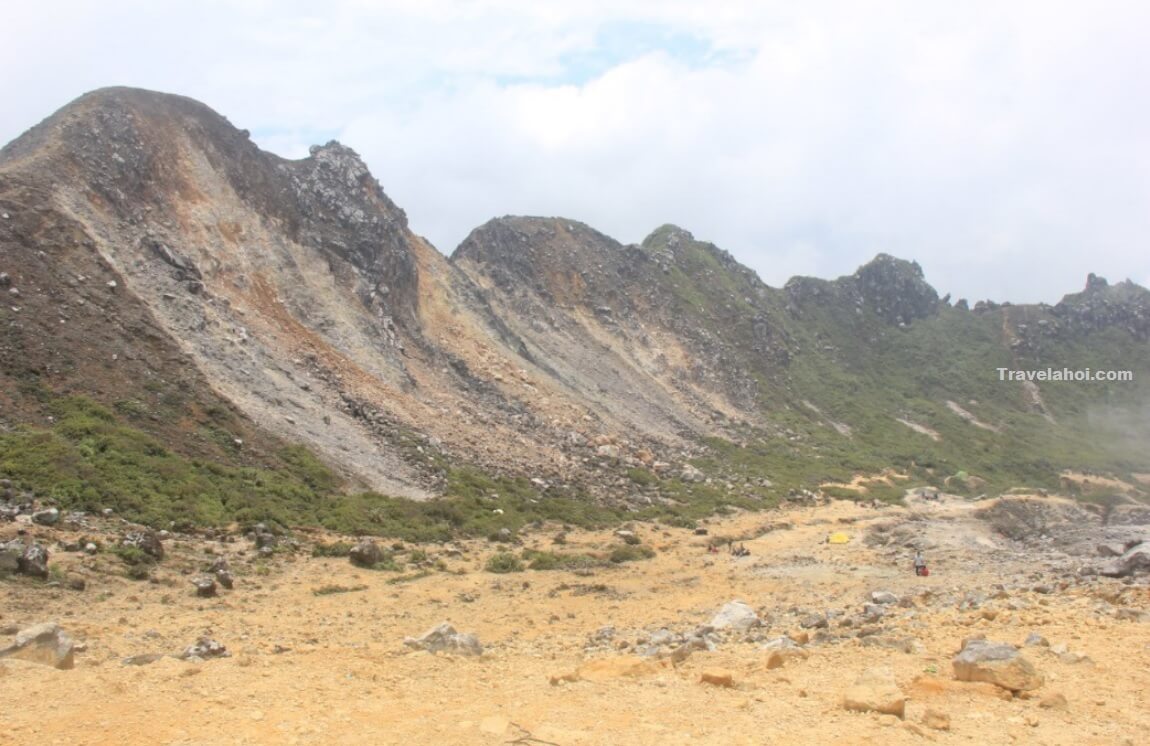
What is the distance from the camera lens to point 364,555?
21.3 metres

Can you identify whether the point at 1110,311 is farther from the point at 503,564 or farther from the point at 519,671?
the point at 519,671

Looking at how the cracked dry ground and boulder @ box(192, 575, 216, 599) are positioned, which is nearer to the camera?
the cracked dry ground

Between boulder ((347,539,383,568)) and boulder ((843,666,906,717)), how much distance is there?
15.5 meters

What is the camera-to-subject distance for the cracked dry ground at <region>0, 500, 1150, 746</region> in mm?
8164

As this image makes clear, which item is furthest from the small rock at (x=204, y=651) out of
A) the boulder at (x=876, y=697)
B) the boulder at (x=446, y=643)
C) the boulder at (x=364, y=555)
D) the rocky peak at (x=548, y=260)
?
the rocky peak at (x=548, y=260)

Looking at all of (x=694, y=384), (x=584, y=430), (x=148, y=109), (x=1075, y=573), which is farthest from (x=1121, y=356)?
(x=148, y=109)

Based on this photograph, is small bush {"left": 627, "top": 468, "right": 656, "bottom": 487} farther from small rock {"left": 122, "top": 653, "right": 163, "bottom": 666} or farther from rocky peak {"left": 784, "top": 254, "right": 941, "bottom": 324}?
rocky peak {"left": 784, "top": 254, "right": 941, "bottom": 324}

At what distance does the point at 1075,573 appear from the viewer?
62.7 ft

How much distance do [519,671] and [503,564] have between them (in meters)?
12.6

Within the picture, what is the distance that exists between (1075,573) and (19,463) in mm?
28085

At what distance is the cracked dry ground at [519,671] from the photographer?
816 cm

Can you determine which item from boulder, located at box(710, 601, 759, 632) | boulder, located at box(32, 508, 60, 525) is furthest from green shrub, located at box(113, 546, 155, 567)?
boulder, located at box(710, 601, 759, 632)

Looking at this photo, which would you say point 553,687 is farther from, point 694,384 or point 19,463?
point 694,384

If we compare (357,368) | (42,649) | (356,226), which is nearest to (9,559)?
(42,649)
